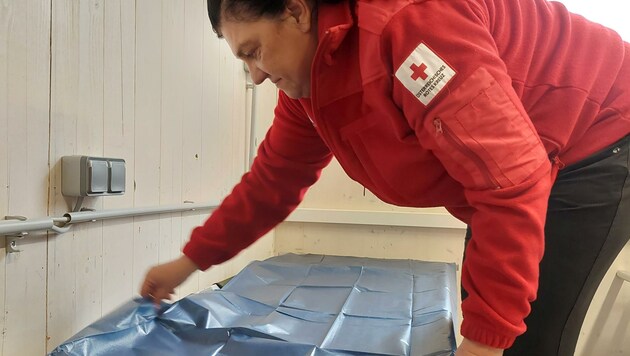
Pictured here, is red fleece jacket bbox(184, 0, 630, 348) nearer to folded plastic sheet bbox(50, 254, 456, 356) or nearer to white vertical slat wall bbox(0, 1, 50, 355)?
folded plastic sheet bbox(50, 254, 456, 356)

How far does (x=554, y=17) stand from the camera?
0.70 meters

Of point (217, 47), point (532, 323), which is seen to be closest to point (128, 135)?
point (217, 47)

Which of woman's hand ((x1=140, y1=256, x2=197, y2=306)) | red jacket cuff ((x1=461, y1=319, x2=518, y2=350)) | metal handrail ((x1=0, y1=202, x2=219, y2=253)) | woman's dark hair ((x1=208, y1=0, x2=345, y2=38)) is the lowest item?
woman's hand ((x1=140, y1=256, x2=197, y2=306))

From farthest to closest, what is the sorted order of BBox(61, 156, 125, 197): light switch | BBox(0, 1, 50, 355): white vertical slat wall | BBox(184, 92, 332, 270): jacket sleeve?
BBox(184, 92, 332, 270): jacket sleeve, BBox(61, 156, 125, 197): light switch, BBox(0, 1, 50, 355): white vertical slat wall

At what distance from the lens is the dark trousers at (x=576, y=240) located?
0.71 meters

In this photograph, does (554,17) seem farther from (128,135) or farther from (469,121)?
(128,135)

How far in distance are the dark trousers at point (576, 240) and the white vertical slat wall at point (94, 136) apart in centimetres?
82

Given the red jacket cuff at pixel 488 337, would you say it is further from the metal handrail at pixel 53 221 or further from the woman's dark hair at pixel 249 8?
the metal handrail at pixel 53 221

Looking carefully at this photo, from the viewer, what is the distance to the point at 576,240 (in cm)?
72

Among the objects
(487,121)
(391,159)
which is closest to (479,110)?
(487,121)

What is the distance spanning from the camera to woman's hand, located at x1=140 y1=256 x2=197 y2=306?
925 mm

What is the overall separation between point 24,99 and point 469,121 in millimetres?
674

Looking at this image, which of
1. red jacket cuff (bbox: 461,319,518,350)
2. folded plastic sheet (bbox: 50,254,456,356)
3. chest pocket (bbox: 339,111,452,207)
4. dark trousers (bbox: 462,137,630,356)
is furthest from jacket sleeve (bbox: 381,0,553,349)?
folded plastic sheet (bbox: 50,254,456,356)

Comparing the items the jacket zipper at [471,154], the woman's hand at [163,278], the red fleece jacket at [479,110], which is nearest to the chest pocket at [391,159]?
the red fleece jacket at [479,110]
